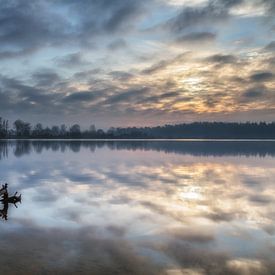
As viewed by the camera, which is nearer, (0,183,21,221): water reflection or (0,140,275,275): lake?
(0,140,275,275): lake

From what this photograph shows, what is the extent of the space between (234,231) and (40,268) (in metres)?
10.6

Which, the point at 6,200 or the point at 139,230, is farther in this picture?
the point at 6,200

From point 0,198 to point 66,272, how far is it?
1641cm

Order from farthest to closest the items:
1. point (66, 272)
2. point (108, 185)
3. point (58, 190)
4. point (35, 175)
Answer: point (35, 175) < point (108, 185) < point (58, 190) < point (66, 272)

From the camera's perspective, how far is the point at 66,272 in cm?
1240

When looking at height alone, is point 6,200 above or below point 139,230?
above

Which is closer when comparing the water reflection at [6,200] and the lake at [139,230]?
the lake at [139,230]

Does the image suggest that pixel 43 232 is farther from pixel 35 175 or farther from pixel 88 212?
pixel 35 175

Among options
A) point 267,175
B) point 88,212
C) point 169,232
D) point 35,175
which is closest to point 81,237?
point 169,232

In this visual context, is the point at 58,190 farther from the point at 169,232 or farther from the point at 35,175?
the point at 169,232

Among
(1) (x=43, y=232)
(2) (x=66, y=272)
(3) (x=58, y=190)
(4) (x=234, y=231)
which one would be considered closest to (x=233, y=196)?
(4) (x=234, y=231)

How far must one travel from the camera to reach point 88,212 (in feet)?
77.7

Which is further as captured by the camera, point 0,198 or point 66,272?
point 0,198

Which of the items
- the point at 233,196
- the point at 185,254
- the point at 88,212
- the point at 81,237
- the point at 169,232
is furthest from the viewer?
the point at 233,196
